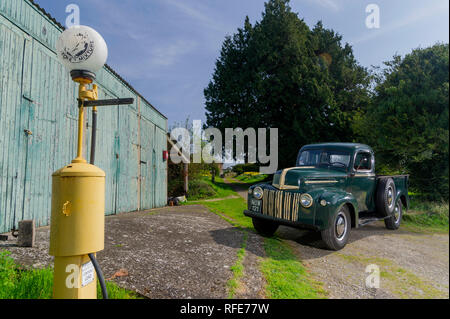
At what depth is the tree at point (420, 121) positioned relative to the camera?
4.49 m

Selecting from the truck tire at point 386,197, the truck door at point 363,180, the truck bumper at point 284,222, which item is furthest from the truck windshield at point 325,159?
the truck bumper at point 284,222

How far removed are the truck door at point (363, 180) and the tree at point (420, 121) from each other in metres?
0.61

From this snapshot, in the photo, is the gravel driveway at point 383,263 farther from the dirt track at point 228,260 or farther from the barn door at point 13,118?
the barn door at point 13,118

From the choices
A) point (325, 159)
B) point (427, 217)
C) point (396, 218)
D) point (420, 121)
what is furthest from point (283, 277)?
point (396, 218)

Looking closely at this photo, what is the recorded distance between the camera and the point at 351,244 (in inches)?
184

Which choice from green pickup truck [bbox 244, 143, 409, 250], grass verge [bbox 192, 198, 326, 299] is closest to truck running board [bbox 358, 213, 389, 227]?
green pickup truck [bbox 244, 143, 409, 250]

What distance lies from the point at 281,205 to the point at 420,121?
3.15 meters

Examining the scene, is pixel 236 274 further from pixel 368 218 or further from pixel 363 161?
pixel 363 161

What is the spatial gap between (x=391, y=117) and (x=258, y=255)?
4.31 metres

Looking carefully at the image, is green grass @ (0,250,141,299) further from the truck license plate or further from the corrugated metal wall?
the truck license plate

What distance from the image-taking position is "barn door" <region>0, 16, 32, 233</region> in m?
4.29

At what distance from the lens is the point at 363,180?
5.40 m
